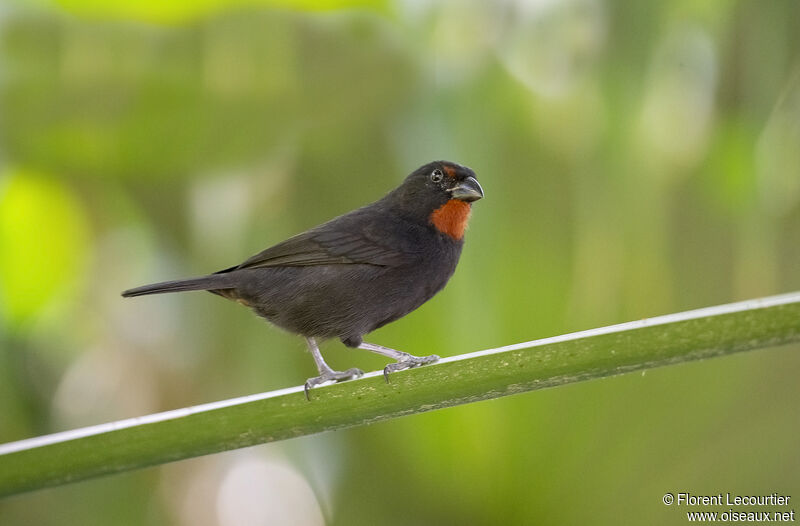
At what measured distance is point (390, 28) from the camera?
3.17 m

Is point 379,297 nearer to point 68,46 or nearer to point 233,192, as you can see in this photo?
point 233,192

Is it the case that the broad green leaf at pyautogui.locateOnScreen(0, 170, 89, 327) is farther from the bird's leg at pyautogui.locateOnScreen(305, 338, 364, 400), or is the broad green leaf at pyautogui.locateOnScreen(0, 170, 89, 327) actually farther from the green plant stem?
the green plant stem

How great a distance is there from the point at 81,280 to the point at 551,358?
8.50 ft

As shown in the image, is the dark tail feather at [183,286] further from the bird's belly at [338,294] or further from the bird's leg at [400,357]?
the bird's leg at [400,357]

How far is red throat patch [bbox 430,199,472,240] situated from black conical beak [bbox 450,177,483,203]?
39mm

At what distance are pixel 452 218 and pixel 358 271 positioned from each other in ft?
1.21

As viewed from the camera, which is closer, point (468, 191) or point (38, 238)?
point (468, 191)

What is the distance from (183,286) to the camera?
245 cm

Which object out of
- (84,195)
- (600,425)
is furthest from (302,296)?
(84,195)

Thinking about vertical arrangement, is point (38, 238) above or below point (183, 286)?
above

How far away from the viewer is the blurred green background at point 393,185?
276 centimetres

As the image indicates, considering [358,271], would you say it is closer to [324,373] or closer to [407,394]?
[324,373]

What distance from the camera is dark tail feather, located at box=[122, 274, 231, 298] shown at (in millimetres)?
2285

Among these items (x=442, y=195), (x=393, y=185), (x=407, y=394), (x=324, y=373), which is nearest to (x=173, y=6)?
(x=393, y=185)
